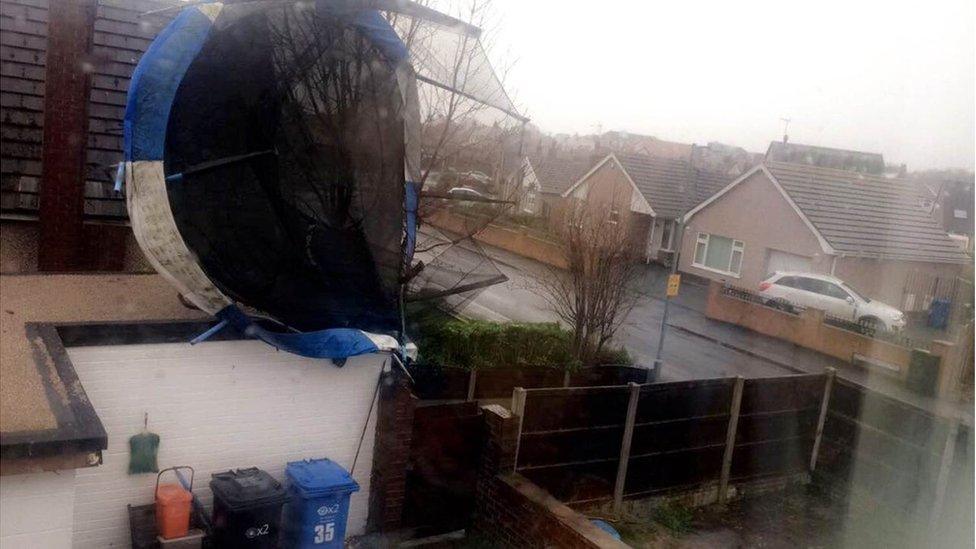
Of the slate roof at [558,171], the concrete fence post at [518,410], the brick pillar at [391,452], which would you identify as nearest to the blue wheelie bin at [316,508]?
the brick pillar at [391,452]

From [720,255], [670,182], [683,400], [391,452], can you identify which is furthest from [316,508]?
[720,255]

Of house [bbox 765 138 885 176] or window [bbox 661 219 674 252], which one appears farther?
window [bbox 661 219 674 252]

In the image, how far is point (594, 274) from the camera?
7.34 m

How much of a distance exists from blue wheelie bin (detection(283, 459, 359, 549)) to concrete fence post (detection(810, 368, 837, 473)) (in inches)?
155

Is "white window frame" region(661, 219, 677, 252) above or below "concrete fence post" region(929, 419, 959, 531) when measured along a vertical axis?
above

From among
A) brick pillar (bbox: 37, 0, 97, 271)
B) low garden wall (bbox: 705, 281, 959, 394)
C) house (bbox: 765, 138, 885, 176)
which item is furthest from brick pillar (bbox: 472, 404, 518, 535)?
low garden wall (bbox: 705, 281, 959, 394)

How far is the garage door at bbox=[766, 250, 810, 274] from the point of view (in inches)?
283

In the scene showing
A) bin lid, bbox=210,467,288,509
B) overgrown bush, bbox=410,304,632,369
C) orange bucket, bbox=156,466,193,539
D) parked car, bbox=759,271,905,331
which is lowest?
orange bucket, bbox=156,466,193,539

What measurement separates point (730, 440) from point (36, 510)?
457 cm

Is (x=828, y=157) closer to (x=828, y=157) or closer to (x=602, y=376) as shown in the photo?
(x=828, y=157)

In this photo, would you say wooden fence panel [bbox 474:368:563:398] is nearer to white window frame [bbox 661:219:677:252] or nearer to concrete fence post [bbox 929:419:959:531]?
white window frame [bbox 661:219:677:252]

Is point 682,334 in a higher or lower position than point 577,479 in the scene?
higher

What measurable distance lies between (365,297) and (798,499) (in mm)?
3756

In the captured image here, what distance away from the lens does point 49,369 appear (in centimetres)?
293
